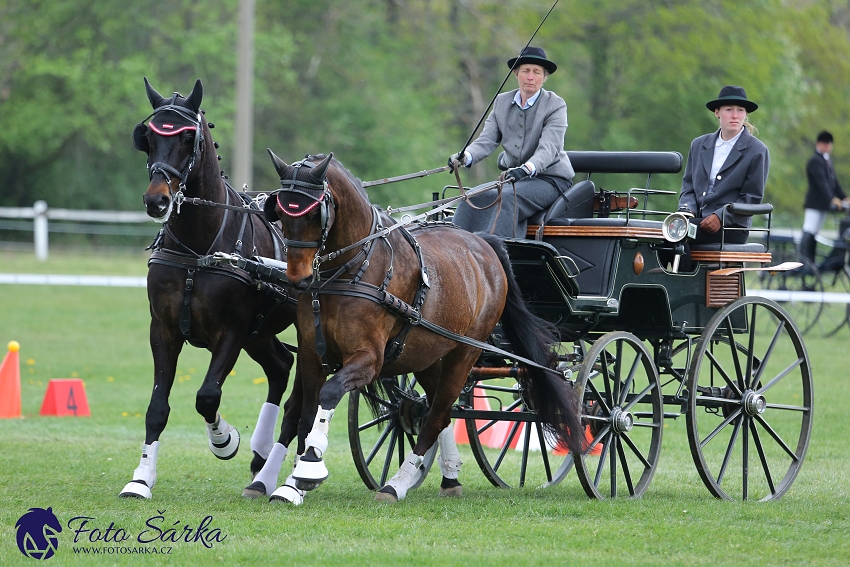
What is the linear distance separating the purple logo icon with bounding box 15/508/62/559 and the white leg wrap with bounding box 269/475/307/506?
108 centimetres

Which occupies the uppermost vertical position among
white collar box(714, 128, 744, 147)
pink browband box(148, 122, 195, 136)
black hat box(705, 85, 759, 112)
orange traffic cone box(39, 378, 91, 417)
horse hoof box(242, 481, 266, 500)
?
black hat box(705, 85, 759, 112)

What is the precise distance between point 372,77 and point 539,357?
22.0 metres

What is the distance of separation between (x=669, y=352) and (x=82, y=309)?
1210cm

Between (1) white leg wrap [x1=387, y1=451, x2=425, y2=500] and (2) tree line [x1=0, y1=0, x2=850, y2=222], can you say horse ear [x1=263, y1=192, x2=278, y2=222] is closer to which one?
(1) white leg wrap [x1=387, y1=451, x2=425, y2=500]

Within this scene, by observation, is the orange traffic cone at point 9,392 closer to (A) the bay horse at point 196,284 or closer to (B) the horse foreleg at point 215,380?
(B) the horse foreleg at point 215,380

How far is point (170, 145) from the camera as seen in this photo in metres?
5.96

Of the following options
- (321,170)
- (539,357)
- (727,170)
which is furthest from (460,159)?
(727,170)

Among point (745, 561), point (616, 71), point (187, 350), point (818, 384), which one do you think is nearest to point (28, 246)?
point (187, 350)

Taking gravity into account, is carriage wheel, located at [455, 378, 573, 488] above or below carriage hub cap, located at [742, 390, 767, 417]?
below

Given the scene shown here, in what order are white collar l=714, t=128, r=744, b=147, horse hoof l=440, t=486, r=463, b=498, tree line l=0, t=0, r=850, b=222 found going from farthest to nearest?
tree line l=0, t=0, r=850, b=222 < white collar l=714, t=128, r=744, b=147 < horse hoof l=440, t=486, r=463, b=498

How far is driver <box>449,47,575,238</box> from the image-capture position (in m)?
6.95

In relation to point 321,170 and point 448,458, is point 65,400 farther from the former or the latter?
point 321,170

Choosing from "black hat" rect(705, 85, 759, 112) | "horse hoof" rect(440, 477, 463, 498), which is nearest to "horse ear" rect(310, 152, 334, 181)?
"horse hoof" rect(440, 477, 463, 498)

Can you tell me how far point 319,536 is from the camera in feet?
17.1
